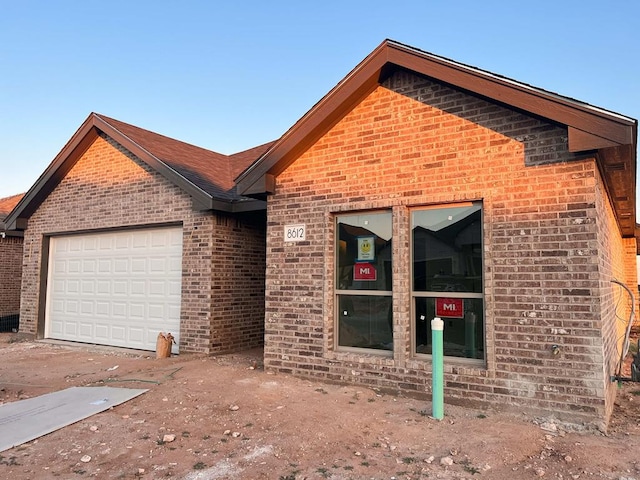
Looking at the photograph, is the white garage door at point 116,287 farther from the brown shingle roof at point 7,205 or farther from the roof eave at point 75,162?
the brown shingle roof at point 7,205

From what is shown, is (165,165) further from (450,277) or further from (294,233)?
(450,277)

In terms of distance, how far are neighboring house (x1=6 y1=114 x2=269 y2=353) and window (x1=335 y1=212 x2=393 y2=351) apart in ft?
8.93

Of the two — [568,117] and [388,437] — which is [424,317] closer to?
[388,437]

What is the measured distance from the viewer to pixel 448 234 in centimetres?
595

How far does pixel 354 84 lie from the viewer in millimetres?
6355

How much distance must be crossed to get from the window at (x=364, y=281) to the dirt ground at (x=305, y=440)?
76 cm

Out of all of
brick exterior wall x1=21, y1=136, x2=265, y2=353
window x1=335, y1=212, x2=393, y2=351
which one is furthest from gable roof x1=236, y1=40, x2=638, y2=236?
brick exterior wall x1=21, y1=136, x2=265, y2=353

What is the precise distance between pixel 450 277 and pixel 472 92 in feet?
7.73

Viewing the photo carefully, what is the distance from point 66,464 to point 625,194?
8796mm

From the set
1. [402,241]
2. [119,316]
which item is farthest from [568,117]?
[119,316]

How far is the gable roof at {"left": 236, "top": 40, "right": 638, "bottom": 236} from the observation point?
491 centimetres

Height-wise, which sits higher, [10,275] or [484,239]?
[484,239]

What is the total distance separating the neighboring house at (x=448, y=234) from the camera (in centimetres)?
508

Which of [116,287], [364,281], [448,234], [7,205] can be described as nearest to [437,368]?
[448,234]
